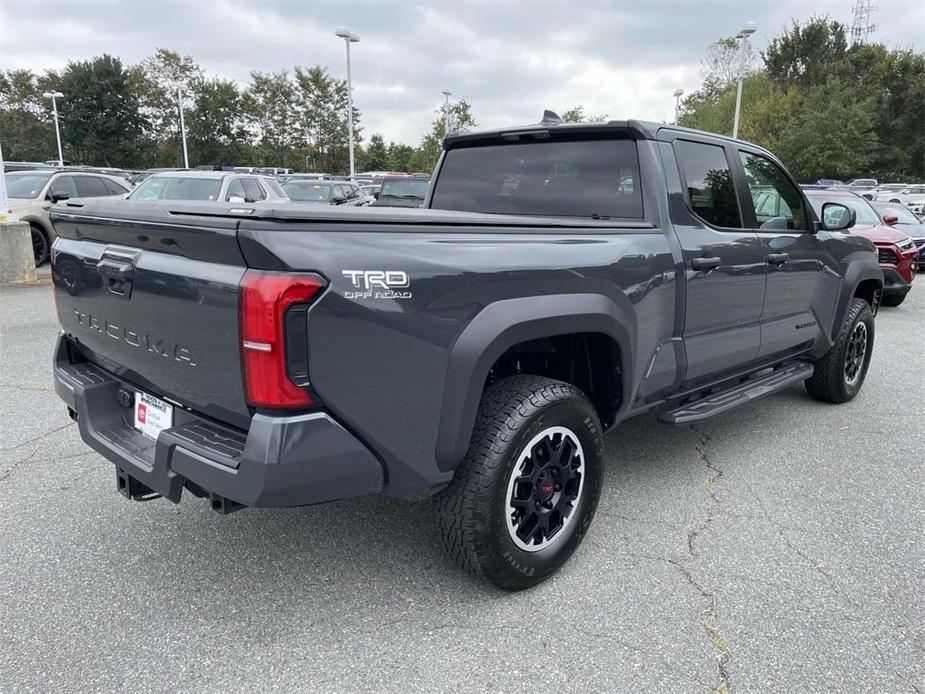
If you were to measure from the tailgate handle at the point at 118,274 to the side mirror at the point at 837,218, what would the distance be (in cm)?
439

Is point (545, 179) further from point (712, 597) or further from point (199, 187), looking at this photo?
A: point (199, 187)

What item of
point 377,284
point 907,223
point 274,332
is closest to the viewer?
point 274,332

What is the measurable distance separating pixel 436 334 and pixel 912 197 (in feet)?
109

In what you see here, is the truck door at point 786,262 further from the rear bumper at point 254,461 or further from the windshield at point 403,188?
the windshield at point 403,188

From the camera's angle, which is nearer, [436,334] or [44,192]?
[436,334]

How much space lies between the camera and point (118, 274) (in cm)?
242

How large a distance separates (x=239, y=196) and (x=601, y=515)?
9.15 metres

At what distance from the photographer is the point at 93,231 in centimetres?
262

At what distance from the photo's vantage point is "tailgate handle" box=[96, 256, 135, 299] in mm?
2371

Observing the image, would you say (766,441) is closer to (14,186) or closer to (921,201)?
(14,186)

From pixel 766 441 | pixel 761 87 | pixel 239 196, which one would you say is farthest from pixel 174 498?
pixel 761 87

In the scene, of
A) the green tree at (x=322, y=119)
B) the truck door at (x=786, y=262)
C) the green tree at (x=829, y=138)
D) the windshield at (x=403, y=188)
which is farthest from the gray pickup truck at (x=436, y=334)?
the green tree at (x=322, y=119)

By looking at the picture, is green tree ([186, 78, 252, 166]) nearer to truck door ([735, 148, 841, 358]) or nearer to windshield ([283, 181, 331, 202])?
windshield ([283, 181, 331, 202])

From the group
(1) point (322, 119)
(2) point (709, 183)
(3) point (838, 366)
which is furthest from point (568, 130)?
(1) point (322, 119)
